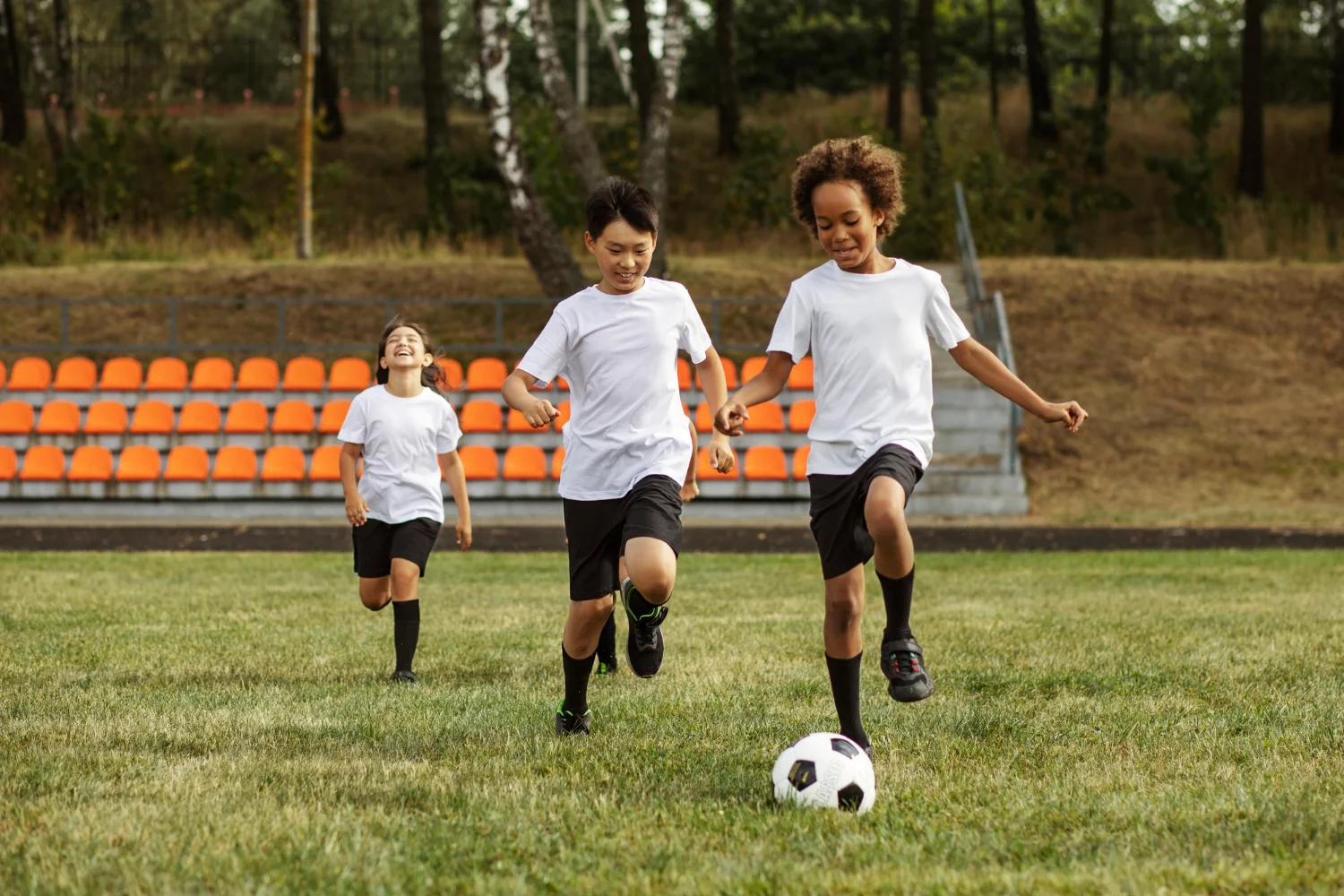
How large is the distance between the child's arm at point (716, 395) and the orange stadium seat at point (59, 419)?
Result: 15.0m

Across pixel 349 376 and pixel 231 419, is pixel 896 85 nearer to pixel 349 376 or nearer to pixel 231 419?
pixel 349 376

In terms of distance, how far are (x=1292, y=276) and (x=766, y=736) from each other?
21.3 meters

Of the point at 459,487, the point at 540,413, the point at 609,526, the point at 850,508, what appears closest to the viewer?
the point at 850,508

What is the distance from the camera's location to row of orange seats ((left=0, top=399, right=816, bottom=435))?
18875 mm

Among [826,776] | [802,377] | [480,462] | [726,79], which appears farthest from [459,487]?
[726,79]

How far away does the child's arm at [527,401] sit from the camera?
16.3 ft

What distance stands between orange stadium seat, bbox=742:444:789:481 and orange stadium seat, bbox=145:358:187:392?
24.2 feet

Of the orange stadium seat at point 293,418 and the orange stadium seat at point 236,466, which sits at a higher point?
the orange stadium seat at point 293,418

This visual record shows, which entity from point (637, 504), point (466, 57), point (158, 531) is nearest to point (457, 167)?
point (158, 531)

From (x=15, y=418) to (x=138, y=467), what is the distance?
207 centimetres

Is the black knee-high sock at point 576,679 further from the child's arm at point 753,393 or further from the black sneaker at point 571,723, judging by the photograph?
the child's arm at point 753,393

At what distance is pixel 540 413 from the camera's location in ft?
16.3

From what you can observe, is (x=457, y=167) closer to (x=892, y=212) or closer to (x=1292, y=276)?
(x=1292, y=276)

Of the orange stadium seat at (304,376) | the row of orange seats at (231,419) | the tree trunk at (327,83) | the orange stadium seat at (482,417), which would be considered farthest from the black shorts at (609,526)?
the tree trunk at (327,83)
